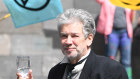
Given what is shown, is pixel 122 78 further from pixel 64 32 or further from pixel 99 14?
pixel 99 14

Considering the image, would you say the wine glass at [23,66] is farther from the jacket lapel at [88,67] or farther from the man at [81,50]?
the jacket lapel at [88,67]

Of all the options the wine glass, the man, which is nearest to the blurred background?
the wine glass

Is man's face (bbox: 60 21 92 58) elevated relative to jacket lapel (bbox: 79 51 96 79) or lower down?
elevated

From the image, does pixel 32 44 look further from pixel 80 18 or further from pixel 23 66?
pixel 80 18

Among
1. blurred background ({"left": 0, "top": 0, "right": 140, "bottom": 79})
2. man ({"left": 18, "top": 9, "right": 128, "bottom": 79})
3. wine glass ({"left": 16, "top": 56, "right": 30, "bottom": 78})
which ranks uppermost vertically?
man ({"left": 18, "top": 9, "right": 128, "bottom": 79})

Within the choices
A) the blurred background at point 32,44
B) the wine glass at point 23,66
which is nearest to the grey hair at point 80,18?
the wine glass at point 23,66

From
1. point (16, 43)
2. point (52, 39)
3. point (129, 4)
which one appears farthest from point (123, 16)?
point (129, 4)

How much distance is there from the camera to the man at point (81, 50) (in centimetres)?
299

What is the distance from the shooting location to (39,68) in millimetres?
6988

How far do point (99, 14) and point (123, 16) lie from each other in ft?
1.78

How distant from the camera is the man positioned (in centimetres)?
299

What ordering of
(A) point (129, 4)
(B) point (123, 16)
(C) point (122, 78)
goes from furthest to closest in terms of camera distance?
(B) point (123, 16) < (A) point (129, 4) < (C) point (122, 78)

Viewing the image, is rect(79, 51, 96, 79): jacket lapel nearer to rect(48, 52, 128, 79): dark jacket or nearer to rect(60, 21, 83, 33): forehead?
rect(48, 52, 128, 79): dark jacket

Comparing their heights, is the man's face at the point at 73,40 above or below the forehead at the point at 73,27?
below
